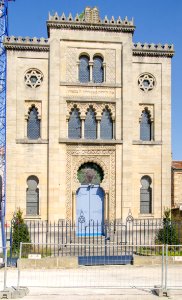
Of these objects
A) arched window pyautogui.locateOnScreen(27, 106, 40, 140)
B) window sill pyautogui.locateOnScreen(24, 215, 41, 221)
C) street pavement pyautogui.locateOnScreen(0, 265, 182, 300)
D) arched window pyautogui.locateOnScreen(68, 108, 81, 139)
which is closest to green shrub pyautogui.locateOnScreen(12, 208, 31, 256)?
street pavement pyautogui.locateOnScreen(0, 265, 182, 300)

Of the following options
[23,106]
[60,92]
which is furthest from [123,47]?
[23,106]

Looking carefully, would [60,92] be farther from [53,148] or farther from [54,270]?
[54,270]

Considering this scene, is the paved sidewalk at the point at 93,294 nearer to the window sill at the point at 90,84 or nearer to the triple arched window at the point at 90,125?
the triple arched window at the point at 90,125

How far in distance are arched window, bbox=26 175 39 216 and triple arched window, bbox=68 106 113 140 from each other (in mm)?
3136

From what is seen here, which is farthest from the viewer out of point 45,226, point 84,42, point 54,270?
point 84,42

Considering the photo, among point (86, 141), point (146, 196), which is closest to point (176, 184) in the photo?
point (146, 196)

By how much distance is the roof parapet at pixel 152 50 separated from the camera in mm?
26766

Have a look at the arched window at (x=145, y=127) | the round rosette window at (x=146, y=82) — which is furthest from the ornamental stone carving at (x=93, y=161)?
the round rosette window at (x=146, y=82)

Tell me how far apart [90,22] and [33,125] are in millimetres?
6542

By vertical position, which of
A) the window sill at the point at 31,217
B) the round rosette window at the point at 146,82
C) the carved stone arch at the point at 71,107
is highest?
the round rosette window at the point at 146,82

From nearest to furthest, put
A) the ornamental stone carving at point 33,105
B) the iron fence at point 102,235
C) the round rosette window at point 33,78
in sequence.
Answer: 1. the iron fence at point 102,235
2. the ornamental stone carving at point 33,105
3. the round rosette window at point 33,78

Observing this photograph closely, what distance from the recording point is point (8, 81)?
25672 mm

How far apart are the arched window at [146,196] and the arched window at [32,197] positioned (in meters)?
5.75

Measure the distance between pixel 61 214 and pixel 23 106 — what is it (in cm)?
615
